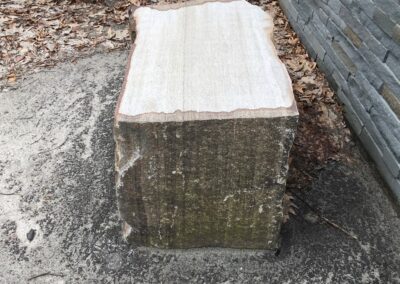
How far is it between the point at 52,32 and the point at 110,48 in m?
0.65

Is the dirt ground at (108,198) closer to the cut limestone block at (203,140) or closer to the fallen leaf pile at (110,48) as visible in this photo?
the fallen leaf pile at (110,48)

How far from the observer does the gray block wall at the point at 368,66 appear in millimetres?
2227

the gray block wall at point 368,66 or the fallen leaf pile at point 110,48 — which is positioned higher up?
the gray block wall at point 368,66

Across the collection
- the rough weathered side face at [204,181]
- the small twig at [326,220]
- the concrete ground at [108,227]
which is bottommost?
the concrete ground at [108,227]

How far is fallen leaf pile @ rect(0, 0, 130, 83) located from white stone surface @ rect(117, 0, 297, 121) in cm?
133

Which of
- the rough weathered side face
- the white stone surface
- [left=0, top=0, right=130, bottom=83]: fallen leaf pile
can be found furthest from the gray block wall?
[left=0, top=0, right=130, bottom=83]: fallen leaf pile

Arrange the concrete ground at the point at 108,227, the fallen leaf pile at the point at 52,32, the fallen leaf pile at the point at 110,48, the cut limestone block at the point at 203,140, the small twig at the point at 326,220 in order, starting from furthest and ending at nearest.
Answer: the fallen leaf pile at the point at 52,32 < the fallen leaf pile at the point at 110,48 < the small twig at the point at 326,220 < the concrete ground at the point at 108,227 < the cut limestone block at the point at 203,140

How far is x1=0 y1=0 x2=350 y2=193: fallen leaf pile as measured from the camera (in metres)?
2.63

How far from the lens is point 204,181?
72.7 inches

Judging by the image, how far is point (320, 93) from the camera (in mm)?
3053

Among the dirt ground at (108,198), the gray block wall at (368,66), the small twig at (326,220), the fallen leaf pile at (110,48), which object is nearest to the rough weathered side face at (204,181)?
the dirt ground at (108,198)

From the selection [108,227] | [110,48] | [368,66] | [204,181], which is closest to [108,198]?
[108,227]

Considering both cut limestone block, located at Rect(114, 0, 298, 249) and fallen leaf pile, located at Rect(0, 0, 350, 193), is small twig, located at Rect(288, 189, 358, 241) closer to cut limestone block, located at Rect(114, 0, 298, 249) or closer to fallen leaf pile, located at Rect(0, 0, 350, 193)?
fallen leaf pile, located at Rect(0, 0, 350, 193)

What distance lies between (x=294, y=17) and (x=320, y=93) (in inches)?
41.1
